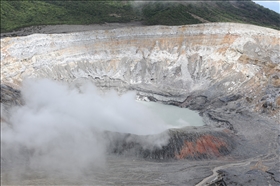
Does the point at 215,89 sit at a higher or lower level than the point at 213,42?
lower

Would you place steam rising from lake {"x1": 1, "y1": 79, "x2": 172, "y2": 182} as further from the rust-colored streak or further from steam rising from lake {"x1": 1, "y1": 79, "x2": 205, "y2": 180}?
the rust-colored streak

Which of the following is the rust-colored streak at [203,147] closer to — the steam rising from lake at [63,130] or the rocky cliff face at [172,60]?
the steam rising from lake at [63,130]

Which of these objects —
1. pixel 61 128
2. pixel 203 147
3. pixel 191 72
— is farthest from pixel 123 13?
pixel 61 128

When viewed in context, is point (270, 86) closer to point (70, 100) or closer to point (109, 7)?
point (70, 100)

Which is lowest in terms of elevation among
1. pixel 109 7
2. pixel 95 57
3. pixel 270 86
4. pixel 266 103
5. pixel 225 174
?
pixel 225 174

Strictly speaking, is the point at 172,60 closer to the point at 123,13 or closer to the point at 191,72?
the point at 191,72

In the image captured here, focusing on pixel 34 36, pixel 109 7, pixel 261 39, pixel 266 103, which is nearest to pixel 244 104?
pixel 266 103
